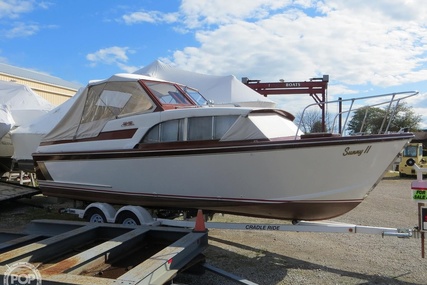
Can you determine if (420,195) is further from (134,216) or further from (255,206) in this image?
(134,216)

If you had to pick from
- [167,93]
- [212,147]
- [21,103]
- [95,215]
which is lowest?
[95,215]

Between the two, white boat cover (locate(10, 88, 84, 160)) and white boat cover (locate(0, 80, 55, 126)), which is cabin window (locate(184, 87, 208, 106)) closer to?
white boat cover (locate(10, 88, 84, 160))

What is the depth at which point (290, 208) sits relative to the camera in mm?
4973

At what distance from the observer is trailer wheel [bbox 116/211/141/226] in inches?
224

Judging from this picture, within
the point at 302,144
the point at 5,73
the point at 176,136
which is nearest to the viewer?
the point at 302,144

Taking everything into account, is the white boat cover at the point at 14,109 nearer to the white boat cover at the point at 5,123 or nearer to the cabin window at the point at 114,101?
the white boat cover at the point at 5,123

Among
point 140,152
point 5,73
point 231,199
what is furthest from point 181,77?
point 5,73

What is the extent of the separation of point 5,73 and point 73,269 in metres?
22.2

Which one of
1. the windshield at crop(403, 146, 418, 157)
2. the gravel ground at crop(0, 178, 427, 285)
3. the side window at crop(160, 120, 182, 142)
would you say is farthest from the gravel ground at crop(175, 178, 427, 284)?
the windshield at crop(403, 146, 418, 157)

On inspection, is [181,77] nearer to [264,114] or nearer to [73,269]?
[264,114]

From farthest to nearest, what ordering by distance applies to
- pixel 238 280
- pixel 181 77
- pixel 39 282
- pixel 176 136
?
pixel 181 77 < pixel 176 136 < pixel 238 280 < pixel 39 282

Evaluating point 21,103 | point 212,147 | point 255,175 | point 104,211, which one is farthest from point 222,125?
point 21,103

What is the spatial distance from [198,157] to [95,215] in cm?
212

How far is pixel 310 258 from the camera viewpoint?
523 centimetres
